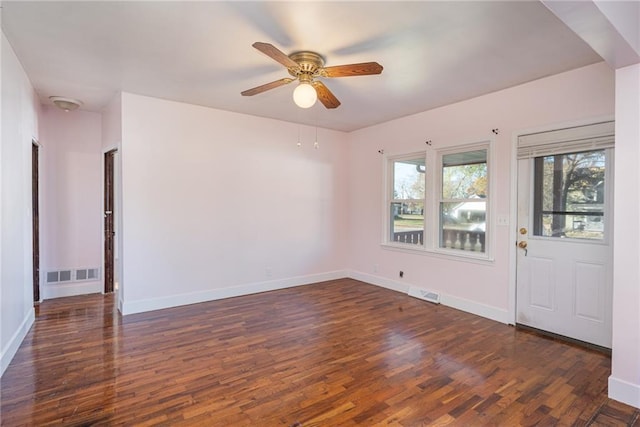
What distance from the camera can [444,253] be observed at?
4391mm

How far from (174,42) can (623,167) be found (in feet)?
11.4

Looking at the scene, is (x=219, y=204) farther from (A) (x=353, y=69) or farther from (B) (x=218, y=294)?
(A) (x=353, y=69)

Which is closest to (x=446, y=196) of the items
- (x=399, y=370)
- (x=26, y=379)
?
(x=399, y=370)

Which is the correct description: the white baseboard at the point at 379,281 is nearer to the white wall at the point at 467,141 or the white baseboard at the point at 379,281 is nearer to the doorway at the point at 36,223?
the white wall at the point at 467,141

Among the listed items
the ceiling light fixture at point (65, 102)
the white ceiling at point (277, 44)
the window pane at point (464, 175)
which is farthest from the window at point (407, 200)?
the ceiling light fixture at point (65, 102)

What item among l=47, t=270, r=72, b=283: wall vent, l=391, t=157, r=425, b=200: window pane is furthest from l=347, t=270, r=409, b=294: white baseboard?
l=47, t=270, r=72, b=283: wall vent

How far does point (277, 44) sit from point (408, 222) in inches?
130

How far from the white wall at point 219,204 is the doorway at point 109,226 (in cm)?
126

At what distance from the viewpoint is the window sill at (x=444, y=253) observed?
3.95 metres

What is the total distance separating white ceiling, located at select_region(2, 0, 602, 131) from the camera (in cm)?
221

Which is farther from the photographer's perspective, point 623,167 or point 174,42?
point 174,42

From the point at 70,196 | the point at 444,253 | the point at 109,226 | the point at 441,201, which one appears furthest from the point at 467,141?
the point at 70,196

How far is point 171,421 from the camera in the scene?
6.59 feet

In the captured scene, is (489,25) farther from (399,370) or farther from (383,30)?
(399,370)
